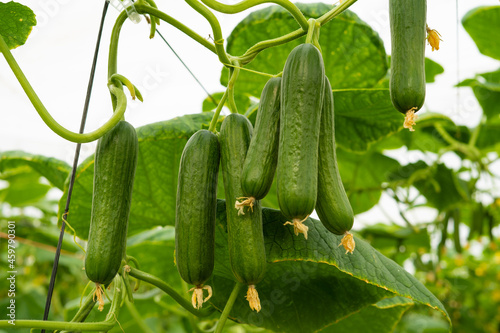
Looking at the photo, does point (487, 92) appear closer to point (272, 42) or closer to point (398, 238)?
point (398, 238)

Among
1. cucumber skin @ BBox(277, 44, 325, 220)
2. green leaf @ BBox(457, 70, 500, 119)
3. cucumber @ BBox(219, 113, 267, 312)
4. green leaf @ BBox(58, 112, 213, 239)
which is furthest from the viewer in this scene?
green leaf @ BBox(457, 70, 500, 119)

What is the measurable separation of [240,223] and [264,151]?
148 millimetres

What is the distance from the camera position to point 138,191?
1661mm

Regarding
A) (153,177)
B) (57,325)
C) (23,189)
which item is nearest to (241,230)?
(57,325)

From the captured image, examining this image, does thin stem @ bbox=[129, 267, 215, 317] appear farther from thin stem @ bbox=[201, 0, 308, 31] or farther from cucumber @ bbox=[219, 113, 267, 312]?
thin stem @ bbox=[201, 0, 308, 31]

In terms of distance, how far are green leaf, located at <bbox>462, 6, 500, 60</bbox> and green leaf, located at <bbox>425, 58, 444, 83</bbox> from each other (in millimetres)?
288

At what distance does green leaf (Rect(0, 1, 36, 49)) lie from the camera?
1178 mm

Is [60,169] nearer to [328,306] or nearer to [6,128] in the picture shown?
[6,128]

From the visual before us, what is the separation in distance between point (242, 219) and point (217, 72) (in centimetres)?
126

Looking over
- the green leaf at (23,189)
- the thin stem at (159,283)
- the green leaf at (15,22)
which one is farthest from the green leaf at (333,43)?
the green leaf at (23,189)

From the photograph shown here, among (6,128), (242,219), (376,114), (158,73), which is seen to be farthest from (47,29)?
(242,219)

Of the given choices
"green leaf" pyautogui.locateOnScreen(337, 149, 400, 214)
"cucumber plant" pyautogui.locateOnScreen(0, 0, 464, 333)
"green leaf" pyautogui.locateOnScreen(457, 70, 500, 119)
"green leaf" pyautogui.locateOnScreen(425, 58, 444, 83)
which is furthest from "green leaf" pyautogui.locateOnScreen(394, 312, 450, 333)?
"cucumber plant" pyautogui.locateOnScreen(0, 0, 464, 333)

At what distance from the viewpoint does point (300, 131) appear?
2.70ft

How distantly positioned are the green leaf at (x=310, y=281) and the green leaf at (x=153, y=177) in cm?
33
